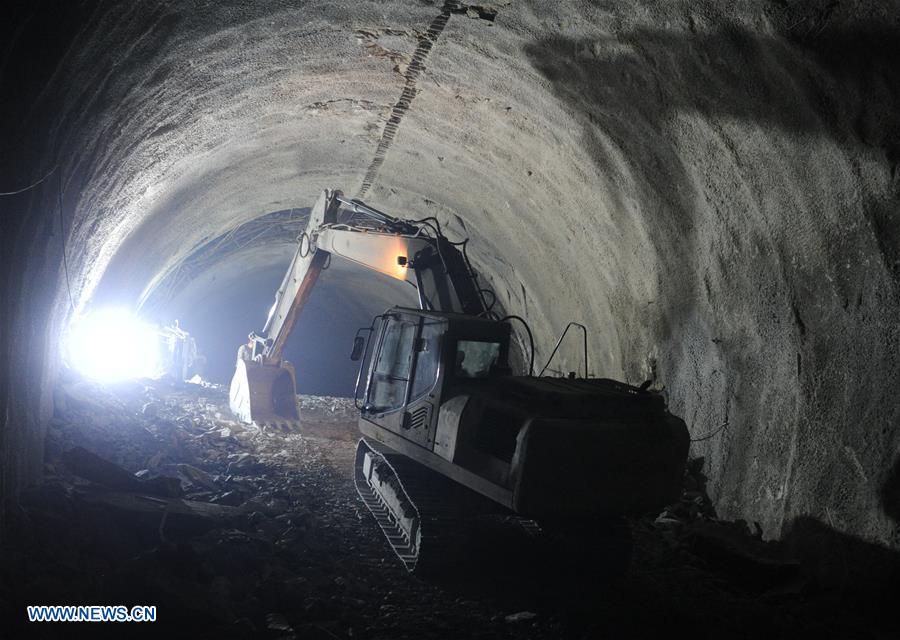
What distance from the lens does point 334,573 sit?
4777 millimetres

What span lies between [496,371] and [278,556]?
216cm

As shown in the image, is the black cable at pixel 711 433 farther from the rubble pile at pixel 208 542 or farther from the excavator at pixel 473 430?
the rubble pile at pixel 208 542

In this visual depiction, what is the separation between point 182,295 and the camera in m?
15.3

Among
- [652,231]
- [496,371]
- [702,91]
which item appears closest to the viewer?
[702,91]

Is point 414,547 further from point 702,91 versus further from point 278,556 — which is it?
point 702,91

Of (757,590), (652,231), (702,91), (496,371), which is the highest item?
(702,91)

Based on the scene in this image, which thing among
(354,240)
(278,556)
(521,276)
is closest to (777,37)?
(278,556)

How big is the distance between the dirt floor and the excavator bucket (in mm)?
3462

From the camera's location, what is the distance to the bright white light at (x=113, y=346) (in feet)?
32.8

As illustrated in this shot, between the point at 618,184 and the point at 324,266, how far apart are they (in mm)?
4440

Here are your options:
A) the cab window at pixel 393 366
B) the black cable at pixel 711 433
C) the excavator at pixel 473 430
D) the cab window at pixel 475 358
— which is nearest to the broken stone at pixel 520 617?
the excavator at pixel 473 430

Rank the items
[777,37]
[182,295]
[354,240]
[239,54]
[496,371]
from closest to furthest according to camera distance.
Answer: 1. [777,37]
2. [239,54]
3. [496,371]
4. [354,240]
5. [182,295]

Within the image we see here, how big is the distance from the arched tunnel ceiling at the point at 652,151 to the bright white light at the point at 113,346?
2549mm

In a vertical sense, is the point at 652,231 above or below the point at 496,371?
above
